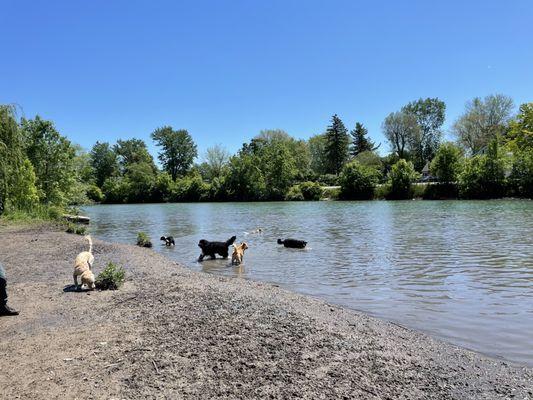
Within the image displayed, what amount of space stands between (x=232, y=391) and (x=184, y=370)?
2.53 feet

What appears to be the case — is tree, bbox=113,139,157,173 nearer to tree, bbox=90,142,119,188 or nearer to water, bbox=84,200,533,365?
tree, bbox=90,142,119,188

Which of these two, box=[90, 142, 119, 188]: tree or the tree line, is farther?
box=[90, 142, 119, 188]: tree

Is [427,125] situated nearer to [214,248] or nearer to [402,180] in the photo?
[402,180]

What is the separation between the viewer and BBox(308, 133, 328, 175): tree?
111119mm

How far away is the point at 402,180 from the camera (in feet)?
242

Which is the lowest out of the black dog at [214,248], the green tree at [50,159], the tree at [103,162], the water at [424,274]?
the water at [424,274]

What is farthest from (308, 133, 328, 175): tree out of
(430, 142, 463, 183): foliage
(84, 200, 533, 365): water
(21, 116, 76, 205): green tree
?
(84, 200, 533, 365): water

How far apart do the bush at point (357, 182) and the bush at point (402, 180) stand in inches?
164

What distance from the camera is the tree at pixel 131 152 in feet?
416

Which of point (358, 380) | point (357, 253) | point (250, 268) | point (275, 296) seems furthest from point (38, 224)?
point (358, 380)

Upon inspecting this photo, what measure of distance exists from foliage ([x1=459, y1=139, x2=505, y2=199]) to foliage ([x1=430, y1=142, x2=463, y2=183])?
3064 millimetres

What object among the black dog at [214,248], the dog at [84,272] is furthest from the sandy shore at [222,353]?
the black dog at [214,248]

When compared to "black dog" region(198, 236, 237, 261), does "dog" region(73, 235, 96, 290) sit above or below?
above

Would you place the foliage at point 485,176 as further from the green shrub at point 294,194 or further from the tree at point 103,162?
the tree at point 103,162
